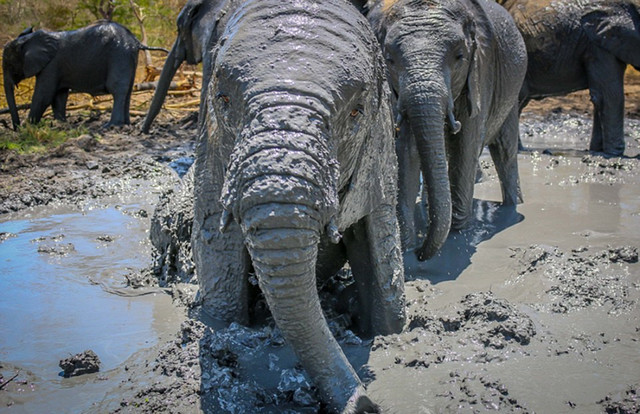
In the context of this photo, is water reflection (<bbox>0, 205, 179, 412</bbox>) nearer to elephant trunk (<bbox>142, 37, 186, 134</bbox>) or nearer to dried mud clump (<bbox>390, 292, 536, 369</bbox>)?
dried mud clump (<bbox>390, 292, 536, 369</bbox>)

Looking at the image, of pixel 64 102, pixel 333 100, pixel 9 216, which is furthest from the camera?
pixel 64 102

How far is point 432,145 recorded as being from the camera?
4.48 m

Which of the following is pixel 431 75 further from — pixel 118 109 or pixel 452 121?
pixel 118 109

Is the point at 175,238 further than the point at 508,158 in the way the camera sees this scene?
No

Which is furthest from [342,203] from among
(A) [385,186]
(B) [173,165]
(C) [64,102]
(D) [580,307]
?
(C) [64,102]

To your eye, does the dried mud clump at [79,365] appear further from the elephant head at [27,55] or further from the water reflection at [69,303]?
the elephant head at [27,55]

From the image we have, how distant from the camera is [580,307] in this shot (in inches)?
148

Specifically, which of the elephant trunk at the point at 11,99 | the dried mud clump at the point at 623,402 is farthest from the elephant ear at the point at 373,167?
the elephant trunk at the point at 11,99

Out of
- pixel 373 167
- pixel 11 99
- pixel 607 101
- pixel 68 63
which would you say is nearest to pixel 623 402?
pixel 373 167

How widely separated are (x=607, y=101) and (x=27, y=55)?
8.65 meters

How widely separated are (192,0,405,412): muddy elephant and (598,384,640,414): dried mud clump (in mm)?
898

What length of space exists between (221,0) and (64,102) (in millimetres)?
4822

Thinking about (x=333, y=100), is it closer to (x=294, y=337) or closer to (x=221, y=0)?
(x=294, y=337)

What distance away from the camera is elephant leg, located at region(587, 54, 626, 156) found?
344 inches
